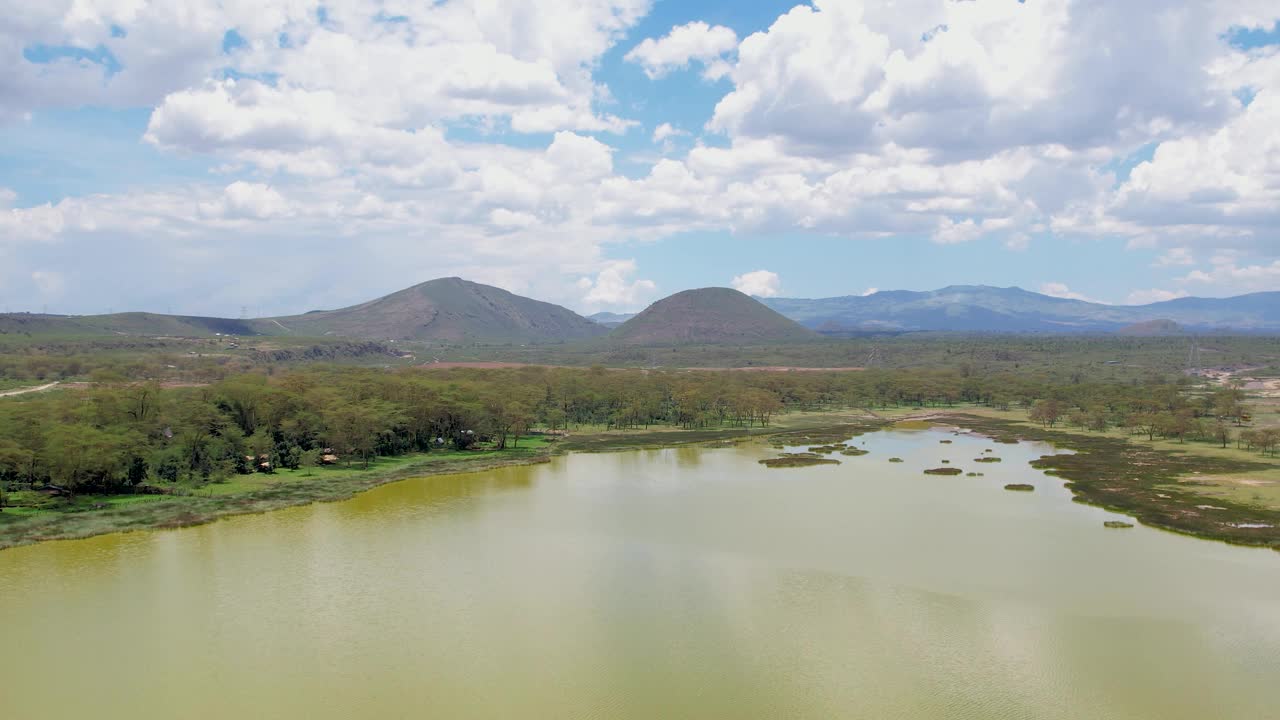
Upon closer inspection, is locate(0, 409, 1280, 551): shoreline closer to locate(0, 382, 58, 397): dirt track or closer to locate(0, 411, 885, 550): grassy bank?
locate(0, 411, 885, 550): grassy bank

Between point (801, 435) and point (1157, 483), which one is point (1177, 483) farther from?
point (801, 435)

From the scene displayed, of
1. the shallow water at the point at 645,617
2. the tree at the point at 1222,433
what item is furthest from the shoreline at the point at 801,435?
the tree at the point at 1222,433

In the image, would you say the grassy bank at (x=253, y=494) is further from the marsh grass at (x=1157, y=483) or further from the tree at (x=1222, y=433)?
the tree at (x=1222, y=433)

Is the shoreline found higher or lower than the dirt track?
lower

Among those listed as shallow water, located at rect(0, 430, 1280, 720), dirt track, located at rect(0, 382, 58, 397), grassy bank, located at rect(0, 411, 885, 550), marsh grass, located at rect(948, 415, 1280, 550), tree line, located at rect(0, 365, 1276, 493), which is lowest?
marsh grass, located at rect(948, 415, 1280, 550)

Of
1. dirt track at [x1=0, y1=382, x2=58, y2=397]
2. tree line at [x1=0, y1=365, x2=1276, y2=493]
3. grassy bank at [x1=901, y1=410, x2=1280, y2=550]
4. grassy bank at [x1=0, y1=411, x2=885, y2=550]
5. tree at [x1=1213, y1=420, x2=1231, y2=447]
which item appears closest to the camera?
grassy bank at [x1=0, y1=411, x2=885, y2=550]

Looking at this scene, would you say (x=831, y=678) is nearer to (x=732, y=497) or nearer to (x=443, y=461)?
(x=732, y=497)

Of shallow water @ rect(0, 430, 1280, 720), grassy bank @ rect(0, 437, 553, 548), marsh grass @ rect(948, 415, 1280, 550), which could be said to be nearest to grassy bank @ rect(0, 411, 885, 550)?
grassy bank @ rect(0, 437, 553, 548)
